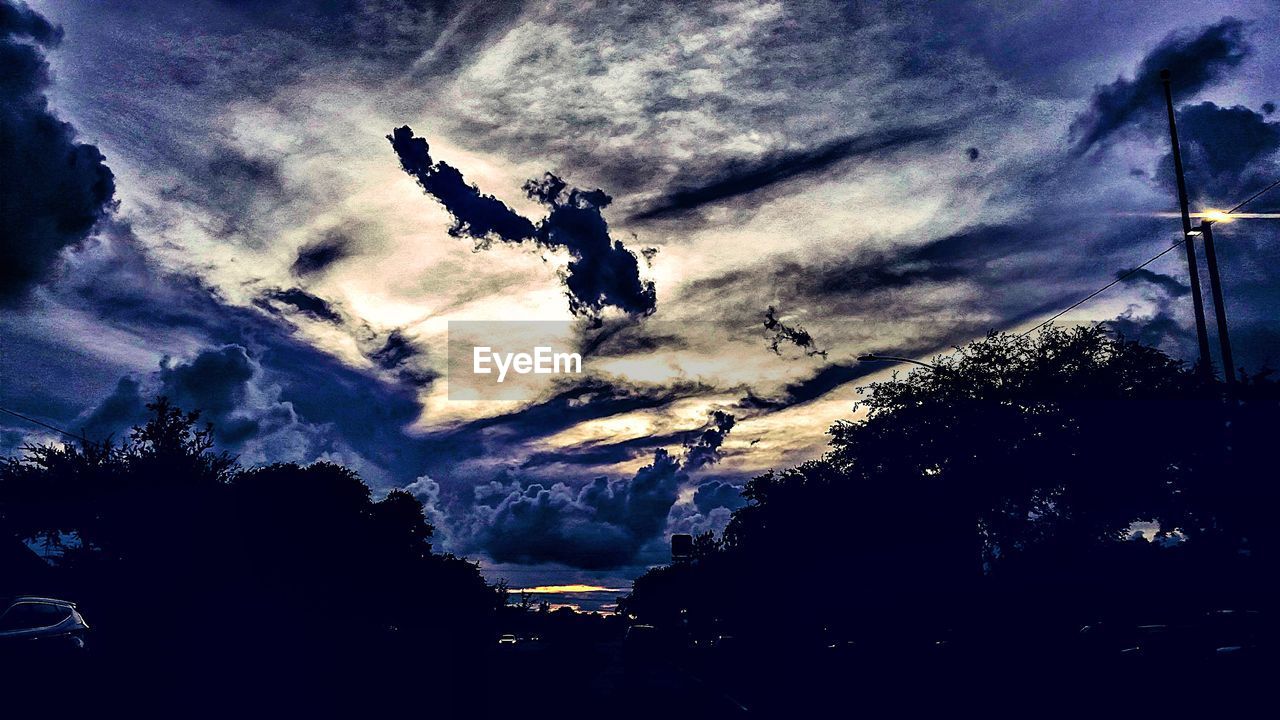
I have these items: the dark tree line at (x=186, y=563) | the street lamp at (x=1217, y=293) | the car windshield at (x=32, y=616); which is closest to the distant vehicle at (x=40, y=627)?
the car windshield at (x=32, y=616)

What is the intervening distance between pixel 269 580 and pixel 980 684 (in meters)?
60.1

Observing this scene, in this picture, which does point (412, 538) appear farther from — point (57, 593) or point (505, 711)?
point (505, 711)

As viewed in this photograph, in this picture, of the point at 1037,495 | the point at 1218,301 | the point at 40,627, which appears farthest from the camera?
the point at 1037,495

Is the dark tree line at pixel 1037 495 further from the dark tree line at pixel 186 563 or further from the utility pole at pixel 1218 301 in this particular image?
the dark tree line at pixel 186 563

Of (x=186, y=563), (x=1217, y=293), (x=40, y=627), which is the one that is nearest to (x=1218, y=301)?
(x=1217, y=293)

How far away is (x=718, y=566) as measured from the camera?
478ft

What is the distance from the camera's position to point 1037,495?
5397 cm

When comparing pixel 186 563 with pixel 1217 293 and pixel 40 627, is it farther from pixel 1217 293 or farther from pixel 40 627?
pixel 1217 293

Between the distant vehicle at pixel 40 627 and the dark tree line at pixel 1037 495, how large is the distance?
28.0 metres

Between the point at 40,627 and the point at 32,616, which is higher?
the point at 32,616

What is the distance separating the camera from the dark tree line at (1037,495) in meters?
43.5

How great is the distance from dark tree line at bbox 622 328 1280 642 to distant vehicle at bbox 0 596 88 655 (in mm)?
28006

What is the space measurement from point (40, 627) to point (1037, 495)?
160ft

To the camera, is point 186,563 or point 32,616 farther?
point 186,563
